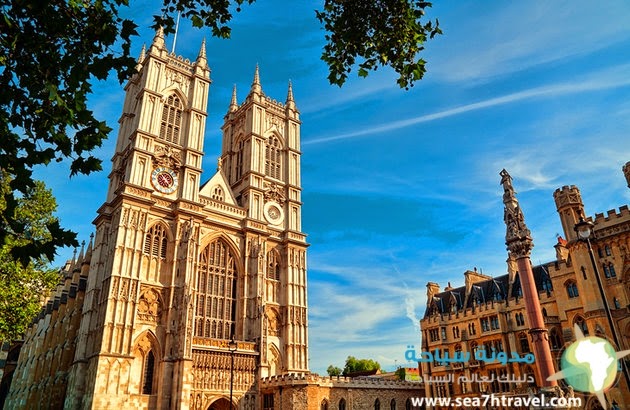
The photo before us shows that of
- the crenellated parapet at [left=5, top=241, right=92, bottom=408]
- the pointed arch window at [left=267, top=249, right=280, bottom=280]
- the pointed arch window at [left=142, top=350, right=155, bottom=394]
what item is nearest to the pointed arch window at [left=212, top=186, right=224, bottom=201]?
the pointed arch window at [left=267, top=249, right=280, bottom=280]

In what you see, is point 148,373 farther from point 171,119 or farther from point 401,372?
point 401,372

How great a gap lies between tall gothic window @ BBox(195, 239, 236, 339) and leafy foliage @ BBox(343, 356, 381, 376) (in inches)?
Answer: 1878

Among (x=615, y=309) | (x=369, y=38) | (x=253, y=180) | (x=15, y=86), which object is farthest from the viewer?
(x=253, y=180)

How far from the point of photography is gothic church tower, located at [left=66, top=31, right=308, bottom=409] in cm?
3092

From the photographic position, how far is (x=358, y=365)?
81.0 meters

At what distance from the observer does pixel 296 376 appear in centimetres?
3288

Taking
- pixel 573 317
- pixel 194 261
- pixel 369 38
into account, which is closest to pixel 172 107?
pixel 194 261

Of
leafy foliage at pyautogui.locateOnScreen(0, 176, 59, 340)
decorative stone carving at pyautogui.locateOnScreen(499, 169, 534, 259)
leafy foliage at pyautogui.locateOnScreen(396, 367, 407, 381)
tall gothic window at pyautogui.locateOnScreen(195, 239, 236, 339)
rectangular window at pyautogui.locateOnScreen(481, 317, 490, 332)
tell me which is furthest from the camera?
leafy foliage at pyautogui.locateOnScreen(396, 367, 407, 381)

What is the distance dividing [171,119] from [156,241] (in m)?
11.7

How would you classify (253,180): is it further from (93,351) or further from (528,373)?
(528,373)

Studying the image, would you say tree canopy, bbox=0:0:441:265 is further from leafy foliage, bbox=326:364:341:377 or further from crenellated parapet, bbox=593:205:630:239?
leafy foliage, bbox=326:364:341:377

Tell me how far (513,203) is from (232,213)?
2535cm

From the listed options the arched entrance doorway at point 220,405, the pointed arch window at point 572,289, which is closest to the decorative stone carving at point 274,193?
the arched entrance doorway at point 220,405

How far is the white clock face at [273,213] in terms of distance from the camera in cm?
4338
